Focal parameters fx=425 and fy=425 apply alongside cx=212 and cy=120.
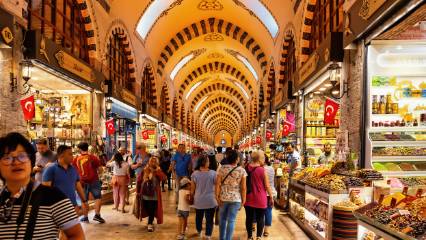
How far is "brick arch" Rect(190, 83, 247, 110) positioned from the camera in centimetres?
3366

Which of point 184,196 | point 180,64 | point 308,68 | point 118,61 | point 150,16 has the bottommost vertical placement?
point 184,196

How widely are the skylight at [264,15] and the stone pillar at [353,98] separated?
7.85m

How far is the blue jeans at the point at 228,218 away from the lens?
4863 mm

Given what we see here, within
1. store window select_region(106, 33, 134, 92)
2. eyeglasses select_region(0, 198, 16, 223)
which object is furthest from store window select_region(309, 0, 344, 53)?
eyeglasses select_region(0, 198, 16, 223)

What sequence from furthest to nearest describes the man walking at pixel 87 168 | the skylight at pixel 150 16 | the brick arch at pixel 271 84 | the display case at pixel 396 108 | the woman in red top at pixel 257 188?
the brick arch at pixel 271 84, the skylight at pixel 150 16, the man walking at pixel 87 168, the display case at pixel 396 108, the woman in red top at pixel 257 188

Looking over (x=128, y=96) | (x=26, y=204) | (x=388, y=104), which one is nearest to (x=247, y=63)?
(x=128, y=96)

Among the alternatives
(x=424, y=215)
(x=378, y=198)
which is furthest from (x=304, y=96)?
(x=424, y=215)

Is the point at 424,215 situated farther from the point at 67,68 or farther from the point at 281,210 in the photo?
the point at 67,68

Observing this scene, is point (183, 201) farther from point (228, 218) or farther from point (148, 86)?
point (148, 86)

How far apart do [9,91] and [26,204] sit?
5234 mm

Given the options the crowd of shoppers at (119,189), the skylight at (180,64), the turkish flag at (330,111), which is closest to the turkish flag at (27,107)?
the crowd of shoppers at (119,189)

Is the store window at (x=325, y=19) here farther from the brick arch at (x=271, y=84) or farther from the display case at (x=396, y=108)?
the brick arch at (x=271, y=84)

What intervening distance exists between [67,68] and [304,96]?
5.39 meters

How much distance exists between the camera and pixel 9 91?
6301 millimetres
